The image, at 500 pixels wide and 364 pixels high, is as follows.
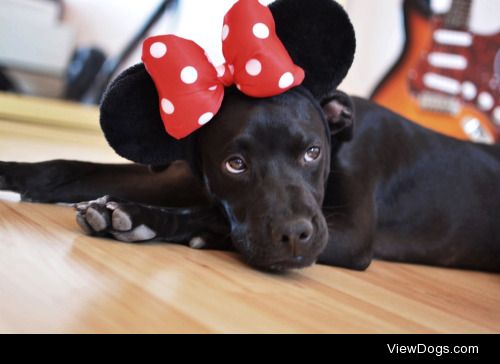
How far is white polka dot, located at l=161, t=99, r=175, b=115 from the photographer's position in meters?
1.55

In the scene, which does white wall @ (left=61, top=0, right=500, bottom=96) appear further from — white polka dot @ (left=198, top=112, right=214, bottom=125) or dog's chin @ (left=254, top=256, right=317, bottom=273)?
dog's chin @ (left=254, top=256, right=317, bottom=273)

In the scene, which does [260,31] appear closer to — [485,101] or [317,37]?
[317,37]

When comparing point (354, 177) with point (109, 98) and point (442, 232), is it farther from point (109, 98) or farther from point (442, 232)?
point (109, 98)

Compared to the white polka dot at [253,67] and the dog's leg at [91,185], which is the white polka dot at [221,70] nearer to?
the white polka dot at [253,67]

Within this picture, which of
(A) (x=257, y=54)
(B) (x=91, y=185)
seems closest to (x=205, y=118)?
(A) (x=257, y=54)

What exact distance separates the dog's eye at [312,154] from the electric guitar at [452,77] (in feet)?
10.9

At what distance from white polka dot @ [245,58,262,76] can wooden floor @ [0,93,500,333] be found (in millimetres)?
452

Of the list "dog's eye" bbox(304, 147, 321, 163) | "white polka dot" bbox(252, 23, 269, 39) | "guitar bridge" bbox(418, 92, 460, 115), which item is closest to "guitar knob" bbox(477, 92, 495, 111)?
"guitar bridge" bbox(418, 92, 460, 115)

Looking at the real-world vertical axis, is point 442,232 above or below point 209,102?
below

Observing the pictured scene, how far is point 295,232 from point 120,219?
1.37ft

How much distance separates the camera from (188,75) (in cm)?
153
